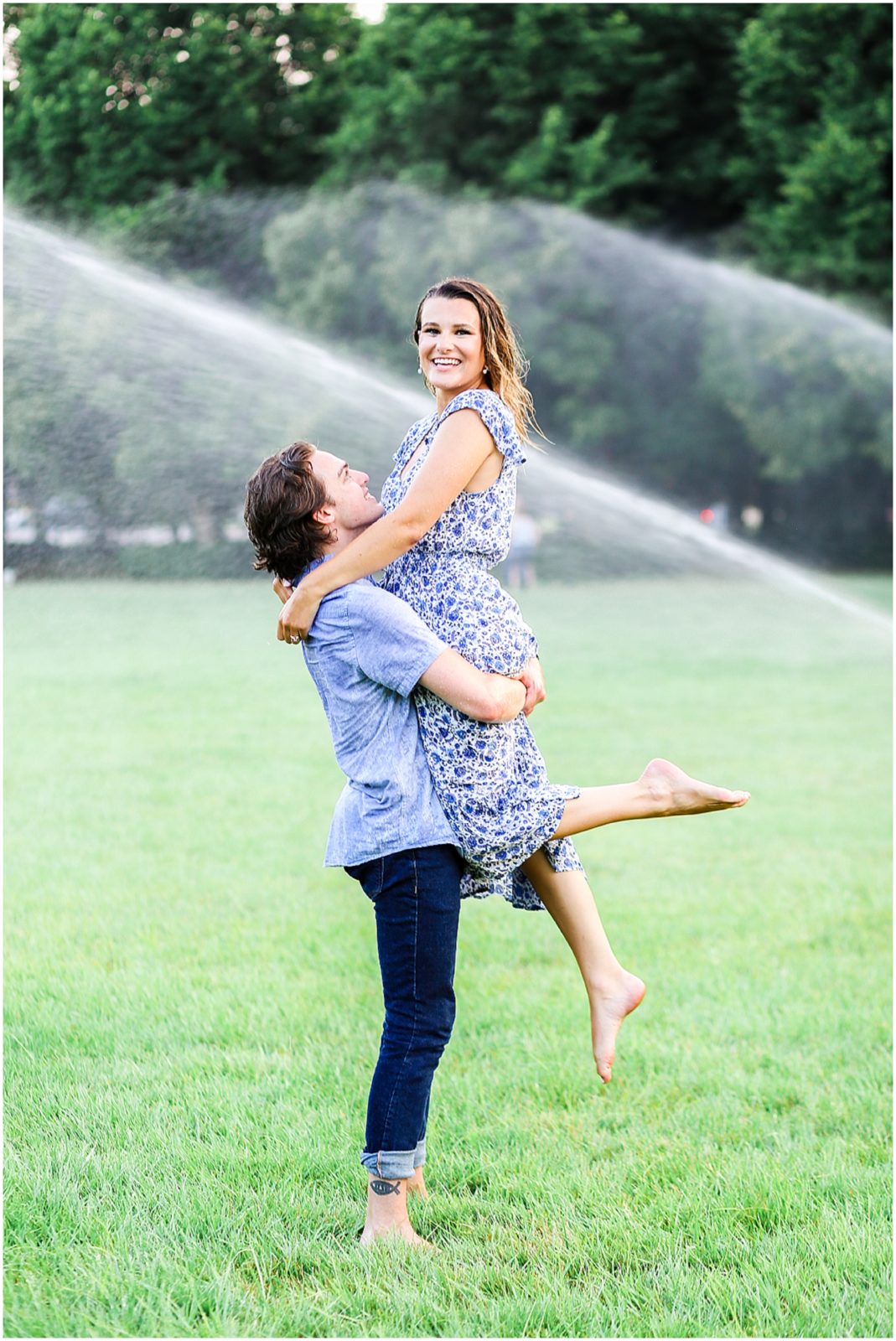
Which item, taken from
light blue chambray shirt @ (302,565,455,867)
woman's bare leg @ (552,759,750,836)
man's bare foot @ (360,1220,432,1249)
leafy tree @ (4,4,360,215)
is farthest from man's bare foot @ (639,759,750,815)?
leafy tree @ (4,4,360,215)

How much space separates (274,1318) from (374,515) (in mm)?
1571

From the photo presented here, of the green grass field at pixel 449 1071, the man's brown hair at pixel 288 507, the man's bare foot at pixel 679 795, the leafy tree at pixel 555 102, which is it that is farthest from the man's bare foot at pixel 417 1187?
the leafy tree at pixel 555 102

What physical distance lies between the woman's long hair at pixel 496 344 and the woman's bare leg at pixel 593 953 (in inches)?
38.2

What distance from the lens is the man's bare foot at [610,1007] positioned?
3.11 meters

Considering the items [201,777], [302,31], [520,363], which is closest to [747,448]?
[302,31]

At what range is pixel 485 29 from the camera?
27016mm

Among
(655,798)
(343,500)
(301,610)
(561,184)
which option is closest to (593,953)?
(655,798)

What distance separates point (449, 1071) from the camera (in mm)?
3961

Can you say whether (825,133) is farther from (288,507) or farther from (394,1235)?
(394,1235)

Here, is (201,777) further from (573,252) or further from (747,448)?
(747,448)

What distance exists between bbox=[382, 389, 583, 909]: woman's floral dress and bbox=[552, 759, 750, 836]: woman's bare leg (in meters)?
0.08

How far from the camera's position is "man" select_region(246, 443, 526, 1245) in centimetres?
282

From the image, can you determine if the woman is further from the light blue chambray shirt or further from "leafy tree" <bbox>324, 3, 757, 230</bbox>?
"leafy tree" <bbox>324, 3, 757, 230</bbox>

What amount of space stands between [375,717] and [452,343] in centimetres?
81
